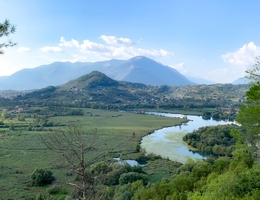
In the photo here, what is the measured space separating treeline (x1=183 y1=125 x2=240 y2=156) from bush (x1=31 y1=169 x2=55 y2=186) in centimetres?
2964

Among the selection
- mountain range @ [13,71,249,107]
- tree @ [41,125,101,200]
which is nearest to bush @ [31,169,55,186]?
tree @ [41,125,101,200]

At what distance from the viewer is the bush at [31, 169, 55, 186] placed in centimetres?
3134

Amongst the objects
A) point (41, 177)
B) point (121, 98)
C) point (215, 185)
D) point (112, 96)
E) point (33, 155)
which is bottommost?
point (33, 155)

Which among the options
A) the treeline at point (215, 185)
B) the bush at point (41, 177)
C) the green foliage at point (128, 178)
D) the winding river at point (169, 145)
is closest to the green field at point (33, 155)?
the bush at point (41, 177)

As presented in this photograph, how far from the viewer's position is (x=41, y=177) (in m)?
31.5

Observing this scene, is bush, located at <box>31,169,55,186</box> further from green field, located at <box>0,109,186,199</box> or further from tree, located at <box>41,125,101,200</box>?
tree, located at <box>41,125,101,200</box>

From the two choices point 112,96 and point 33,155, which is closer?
point 33,155

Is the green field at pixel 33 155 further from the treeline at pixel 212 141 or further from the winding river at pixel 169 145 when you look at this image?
the treeline at pixel 212 141

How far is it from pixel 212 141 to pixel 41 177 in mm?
35296

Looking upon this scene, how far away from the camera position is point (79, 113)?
9944 centimetres

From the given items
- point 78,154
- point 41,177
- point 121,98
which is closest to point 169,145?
point 41,177

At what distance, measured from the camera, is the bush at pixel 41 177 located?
1234 inches

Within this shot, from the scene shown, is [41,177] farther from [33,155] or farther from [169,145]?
[169,145]

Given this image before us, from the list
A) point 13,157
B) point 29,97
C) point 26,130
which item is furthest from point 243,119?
point 29,97
